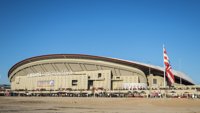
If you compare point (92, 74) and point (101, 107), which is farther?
point (92, 74)

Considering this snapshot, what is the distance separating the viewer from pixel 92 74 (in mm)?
92938

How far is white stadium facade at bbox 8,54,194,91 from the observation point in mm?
90000

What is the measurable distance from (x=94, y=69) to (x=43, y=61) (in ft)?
76.0

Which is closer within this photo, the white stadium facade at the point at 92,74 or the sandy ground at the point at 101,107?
the sandy ground at the point at 101,107

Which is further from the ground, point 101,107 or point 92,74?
point 92,74

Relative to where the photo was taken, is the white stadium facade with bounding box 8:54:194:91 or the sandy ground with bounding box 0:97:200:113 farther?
the white stadium facade with bounding box 8:54:194:91

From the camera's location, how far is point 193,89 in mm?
76375

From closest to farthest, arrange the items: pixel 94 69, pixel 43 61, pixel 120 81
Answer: pixel 120 81
pixel 94 69
pixel 43 61

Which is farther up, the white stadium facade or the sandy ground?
the white stadium facade

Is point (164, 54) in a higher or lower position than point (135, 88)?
higher

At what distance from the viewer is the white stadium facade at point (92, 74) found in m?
90.0

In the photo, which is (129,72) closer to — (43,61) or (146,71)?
(146,71)

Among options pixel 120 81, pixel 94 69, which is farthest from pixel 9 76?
pixel 120 81

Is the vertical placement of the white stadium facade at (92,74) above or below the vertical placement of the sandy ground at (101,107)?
above
